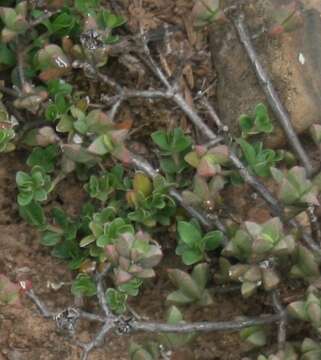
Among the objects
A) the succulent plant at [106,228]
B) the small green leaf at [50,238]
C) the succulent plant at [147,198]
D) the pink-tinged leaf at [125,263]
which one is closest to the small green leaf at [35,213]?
the small green leaf at [50,238]

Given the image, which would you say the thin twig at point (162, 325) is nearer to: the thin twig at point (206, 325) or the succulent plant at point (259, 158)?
the thin twig at point (206, 325)

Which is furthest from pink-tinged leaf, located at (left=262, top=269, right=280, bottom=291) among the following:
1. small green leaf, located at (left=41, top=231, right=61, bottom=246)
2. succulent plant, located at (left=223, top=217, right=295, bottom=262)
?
small green leaf, located at (left=41, top=231, right=61, bottom=246)

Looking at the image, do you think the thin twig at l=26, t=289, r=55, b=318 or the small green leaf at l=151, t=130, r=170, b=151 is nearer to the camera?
the thin twig at l=26, t=289, r=55, b=318

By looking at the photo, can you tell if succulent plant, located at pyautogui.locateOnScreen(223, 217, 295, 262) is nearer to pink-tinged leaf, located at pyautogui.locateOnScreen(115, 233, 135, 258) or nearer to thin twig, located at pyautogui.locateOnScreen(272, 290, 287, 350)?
thin twig, located at pyautogui.locateOnScreen(272, 290, 287, 350)

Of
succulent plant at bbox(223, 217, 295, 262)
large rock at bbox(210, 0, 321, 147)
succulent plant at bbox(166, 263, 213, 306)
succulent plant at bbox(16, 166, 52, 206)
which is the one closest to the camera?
succulent plant at bbox(223, 217, 295, 262)

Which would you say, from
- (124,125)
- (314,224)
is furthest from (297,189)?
(124,125)

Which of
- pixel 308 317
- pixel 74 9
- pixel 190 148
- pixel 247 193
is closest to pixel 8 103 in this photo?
pixel 74 9
